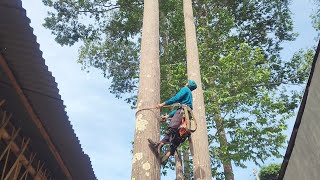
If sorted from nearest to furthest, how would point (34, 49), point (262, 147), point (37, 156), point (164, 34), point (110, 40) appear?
point (34, 49)
point (37, 156)
point (262, 147)
point (164, 34)
point (110, 40)

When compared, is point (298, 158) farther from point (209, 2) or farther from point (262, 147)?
point (209, 2)

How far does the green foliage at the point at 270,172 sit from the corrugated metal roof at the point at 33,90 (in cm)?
1566

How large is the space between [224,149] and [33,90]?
6.65 m

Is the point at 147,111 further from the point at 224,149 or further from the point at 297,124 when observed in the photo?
the point at 224,149

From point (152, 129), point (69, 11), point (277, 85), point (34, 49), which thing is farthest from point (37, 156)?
point (69, 11)

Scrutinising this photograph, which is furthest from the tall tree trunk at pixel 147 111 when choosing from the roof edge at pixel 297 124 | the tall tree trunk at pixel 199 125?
the roof edge at pixel 297 124

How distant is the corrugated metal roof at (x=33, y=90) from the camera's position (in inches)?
184

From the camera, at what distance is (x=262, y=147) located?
1143 cm

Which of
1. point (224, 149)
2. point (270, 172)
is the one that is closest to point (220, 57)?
point (224, 149)

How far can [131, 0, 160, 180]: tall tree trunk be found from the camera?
4.01 meters

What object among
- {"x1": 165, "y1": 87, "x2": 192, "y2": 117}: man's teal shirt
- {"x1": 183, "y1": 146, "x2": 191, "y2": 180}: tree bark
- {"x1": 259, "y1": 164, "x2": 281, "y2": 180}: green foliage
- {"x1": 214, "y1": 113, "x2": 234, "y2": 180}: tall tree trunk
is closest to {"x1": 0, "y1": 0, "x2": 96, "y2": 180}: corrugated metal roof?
{"x1": 165, "y1": 87, "x2": 192, "y2": 117}: man's teal shirt

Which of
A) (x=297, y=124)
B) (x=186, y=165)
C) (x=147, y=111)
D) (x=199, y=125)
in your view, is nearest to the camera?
(x=297, y=124)

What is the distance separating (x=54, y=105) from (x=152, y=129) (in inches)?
80.2

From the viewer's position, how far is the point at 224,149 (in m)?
11.1
